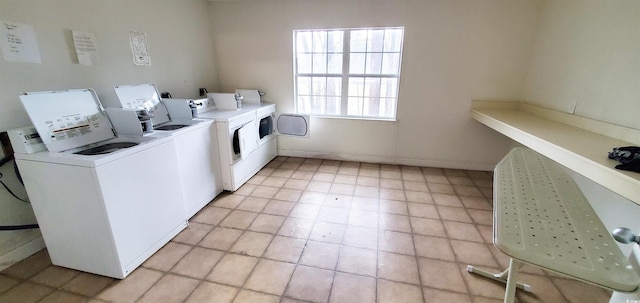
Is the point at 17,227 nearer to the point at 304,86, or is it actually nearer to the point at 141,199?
the point at 141,199

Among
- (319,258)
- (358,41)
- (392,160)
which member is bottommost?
(319,258)

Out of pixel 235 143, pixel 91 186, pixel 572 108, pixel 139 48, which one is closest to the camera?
pixel 91 186

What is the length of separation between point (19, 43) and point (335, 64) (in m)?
3.14

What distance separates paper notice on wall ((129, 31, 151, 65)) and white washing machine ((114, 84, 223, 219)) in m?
0.31

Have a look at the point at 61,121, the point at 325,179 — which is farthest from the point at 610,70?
the point at 61,121

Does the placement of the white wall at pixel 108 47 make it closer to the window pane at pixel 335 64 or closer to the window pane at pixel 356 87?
the window pane at pixel 335 64

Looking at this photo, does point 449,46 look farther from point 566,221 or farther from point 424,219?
point 566,221

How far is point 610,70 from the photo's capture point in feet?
7.02

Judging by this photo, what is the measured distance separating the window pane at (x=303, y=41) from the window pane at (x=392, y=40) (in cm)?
108

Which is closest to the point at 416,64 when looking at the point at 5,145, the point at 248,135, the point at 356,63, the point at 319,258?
the point at 356,63

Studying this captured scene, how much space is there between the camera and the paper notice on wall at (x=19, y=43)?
177cm

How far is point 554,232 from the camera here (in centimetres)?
97

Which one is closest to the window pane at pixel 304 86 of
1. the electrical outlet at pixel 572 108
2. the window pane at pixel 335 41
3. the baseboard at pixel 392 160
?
the window pane at pixel 335 41

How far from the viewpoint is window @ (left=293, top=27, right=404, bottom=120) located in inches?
145
